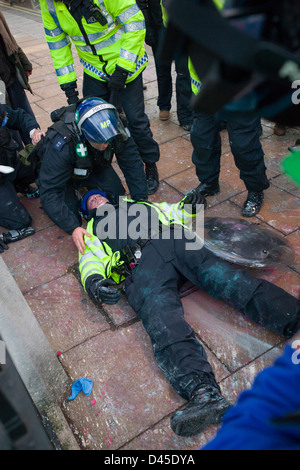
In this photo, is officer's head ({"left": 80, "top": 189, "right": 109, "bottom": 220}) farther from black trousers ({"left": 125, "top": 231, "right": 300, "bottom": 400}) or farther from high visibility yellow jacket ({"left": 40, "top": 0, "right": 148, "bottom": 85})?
high visibility yellow jacket ({"left": 40, "top": 0, "right": 148, "bottom": 85})

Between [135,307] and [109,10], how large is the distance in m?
2.36

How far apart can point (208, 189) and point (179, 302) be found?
1.50 meters

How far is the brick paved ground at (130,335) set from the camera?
78.0 inches

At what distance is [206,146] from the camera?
3.25 meters

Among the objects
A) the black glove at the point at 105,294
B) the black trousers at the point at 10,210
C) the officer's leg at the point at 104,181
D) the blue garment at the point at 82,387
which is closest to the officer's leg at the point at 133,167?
the officer's leg at the point at 104,181

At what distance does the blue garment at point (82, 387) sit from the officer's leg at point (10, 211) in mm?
1774

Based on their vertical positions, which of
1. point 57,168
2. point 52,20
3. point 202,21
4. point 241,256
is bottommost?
point 241,256

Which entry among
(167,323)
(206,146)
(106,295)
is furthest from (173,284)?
(206,146)

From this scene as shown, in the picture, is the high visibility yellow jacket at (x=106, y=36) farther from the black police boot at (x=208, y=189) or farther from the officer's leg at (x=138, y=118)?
the black police boot at (x=208, y=189)

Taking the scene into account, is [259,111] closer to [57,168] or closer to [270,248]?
[270,248]

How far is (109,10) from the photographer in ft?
9.70

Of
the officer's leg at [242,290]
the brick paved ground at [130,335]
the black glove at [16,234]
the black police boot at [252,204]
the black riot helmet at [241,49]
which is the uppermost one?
the black riot helmet at [241,49]

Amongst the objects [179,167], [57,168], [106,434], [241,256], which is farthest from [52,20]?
[106,434]

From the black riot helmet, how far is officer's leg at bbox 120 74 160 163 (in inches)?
112
